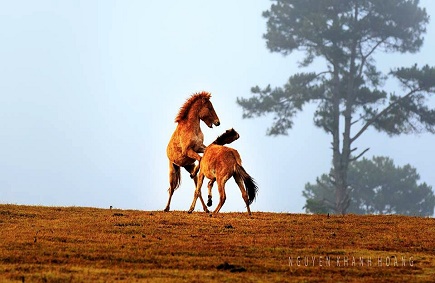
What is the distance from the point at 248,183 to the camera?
24078mm

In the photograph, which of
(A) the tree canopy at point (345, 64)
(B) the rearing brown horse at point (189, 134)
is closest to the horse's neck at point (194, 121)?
(B) the rearing brown horse at point (189, 134)

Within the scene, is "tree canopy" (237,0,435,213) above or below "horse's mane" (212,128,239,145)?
above

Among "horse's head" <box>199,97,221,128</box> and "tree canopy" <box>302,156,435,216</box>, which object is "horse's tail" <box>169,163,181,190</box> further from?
"tree canopy" <box>302,156,435,216</box>

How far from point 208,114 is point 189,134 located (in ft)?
2.75

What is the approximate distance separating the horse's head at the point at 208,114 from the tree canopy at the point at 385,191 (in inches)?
2396

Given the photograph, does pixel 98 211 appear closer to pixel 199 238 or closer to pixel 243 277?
pixel 199 238

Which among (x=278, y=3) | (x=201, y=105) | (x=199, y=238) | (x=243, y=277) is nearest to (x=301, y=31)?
(x=278, y=3)

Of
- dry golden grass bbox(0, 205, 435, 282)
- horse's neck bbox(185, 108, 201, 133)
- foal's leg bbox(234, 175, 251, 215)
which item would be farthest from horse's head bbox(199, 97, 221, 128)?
foal's leg bbox(234, 175, 251, 215)

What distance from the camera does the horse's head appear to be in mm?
26516

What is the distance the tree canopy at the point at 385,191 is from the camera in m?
88.7

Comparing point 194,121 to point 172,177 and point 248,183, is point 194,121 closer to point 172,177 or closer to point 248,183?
point 172,177

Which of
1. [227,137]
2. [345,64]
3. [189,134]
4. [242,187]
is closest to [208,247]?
[242,187]

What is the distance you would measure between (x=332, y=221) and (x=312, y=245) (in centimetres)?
517

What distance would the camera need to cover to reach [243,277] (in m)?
15.3
